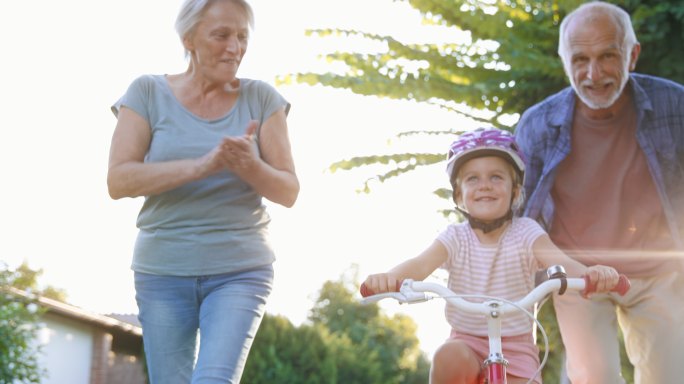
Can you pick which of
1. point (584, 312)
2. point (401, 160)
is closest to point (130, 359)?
point (401, 160)

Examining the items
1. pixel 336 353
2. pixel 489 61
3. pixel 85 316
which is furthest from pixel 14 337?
pixel 336 353

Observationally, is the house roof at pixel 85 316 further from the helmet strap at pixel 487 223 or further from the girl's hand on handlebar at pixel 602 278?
the girl's hand on handlebar at pixel 602 278

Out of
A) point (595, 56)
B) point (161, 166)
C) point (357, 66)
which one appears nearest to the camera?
point (161, 166)

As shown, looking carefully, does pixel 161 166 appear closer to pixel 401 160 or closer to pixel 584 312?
pixel 584 312

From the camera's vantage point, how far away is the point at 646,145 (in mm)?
4645

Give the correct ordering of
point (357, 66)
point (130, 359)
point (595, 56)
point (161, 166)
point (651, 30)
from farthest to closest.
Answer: point (130, 359) → point (357, 66) → point (651, 30) → point (595, 56) → point (161, 166)

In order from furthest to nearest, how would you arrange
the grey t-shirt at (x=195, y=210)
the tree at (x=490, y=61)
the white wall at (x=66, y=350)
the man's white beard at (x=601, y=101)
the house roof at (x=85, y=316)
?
the white wall at (x=66, y=350) < the house roof at (x=85, y=316) < the tree at (x=490, y=61) < the man's white beard at (x=601, y=101) < the grey t-shirt at (x=195, y=210)

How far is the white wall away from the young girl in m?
20.8

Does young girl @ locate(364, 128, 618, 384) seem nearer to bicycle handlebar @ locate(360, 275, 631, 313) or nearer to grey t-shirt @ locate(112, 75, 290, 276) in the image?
bicycle handlebar @ locate(360, 275, 631, 313)

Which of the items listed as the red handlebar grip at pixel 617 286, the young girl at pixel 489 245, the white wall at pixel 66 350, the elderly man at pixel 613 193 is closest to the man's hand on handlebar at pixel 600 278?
the red handlebar grip at pixel 617 286

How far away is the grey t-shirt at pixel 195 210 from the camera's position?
3.97 metres

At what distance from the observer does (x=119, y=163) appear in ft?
A: 13.2

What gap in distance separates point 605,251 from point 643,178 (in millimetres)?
334

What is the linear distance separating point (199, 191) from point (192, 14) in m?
0.62
